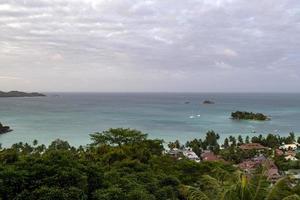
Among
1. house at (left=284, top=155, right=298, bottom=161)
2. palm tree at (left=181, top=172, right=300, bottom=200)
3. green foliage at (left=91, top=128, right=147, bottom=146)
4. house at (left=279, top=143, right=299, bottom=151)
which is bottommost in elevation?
house at (left=279, top=143, right=299, bottom=151)

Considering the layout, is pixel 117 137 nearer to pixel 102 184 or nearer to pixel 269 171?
pixel 269 171

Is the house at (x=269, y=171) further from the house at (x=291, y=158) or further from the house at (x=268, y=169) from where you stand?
the house at (x=291, y=158)

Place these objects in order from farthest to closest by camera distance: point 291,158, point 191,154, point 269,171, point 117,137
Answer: point 191,154
point 291,158
point 117,137
point 269,171

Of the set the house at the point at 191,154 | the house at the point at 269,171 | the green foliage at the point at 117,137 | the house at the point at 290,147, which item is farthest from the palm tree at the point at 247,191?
the house at the point at 290,147

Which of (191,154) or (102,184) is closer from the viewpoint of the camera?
(102,184)

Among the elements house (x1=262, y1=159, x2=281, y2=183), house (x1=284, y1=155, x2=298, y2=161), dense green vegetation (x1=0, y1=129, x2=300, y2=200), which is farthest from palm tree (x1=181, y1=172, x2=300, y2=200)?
house (x1=284, y1=155, x2=298, y2=161)

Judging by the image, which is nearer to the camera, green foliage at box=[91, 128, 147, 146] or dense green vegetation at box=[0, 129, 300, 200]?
dense green vegetation at box=[0, 129, 300, 200]

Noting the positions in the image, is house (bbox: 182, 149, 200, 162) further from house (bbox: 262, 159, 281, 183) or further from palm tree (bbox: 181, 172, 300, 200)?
palm tree (bbox: 181, 172, 300, 200)

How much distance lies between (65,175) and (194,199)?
3.77 meters

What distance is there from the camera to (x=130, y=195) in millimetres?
9234

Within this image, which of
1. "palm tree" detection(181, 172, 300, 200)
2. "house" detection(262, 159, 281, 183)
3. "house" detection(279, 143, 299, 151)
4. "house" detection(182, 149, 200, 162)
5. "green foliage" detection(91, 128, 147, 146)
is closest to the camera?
"palm tree" detection(181, 172, 300, 200)

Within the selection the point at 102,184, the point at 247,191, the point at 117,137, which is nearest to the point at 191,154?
the point at 117,137

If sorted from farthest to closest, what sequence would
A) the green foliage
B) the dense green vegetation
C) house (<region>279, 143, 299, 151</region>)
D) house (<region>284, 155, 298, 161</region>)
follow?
house (<region>279, 143, 299, 151</region>), house (<region>284, 155, 298, 161</region>), the green foliage, the dense green vegetation

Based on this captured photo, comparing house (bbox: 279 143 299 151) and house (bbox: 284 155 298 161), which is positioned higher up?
house (bbox: 284 155 298 161)
